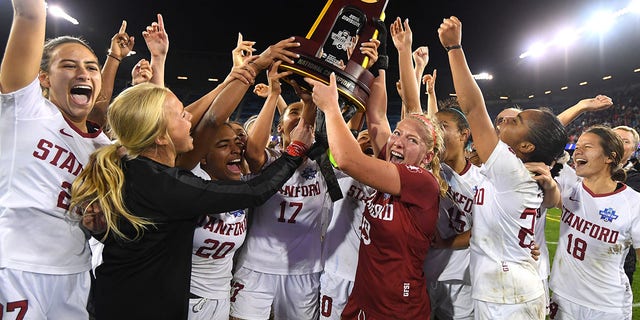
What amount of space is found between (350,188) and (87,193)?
1935mm

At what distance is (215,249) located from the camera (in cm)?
260

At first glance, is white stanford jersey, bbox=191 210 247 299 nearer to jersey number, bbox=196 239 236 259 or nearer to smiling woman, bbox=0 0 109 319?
jersey number, bbox=196 239 236 259

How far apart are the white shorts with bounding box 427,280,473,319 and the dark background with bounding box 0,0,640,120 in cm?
1248

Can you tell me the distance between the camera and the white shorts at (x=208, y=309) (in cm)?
264

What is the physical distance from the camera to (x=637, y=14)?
17.9m

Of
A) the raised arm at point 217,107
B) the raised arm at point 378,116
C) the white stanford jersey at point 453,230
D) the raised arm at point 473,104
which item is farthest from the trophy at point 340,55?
the white stanford jersey at point 453,230

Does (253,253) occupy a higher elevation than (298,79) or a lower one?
lower

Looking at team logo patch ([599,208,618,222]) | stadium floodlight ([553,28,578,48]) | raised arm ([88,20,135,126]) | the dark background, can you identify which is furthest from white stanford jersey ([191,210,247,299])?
stadium floodlight ([553,28,578,48])

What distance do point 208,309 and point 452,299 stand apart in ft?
6.15

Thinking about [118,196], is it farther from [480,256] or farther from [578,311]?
[578,311]

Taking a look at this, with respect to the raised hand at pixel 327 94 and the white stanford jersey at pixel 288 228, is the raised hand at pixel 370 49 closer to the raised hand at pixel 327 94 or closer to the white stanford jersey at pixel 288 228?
the raised hand at pixel 327 94

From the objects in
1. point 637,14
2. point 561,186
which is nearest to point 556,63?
point 637,14

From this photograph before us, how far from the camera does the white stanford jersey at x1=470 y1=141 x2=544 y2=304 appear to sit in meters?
2.39

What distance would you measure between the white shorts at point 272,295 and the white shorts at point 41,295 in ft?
3.59
